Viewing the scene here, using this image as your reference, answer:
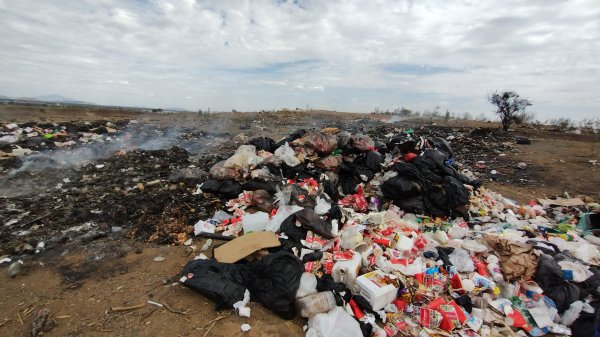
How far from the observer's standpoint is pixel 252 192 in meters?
4.32

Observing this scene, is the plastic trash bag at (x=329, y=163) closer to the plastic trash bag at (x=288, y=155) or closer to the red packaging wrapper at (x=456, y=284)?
the plastic trash bag at (x=288, y=155)

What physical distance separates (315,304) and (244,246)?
954 mm

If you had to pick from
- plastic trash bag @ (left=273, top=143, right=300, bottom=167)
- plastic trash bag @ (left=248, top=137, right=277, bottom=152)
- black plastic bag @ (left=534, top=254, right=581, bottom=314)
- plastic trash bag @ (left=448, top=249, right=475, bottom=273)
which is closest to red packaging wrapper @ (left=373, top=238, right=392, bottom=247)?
plastic trash bag @ (left=448, top=249, right=475, bottom=273)

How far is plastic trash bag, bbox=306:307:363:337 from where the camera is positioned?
7.03ft

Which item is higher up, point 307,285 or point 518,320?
point 307,285

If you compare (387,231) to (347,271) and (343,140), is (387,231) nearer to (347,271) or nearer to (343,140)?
(347,271)

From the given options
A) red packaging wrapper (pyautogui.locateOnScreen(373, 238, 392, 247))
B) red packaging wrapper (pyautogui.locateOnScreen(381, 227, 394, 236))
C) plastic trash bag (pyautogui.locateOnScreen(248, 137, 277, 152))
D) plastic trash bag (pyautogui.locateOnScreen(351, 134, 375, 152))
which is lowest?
red packaging wrapper (pyautogui.locateOnScreen(373, 238, 392, 247))

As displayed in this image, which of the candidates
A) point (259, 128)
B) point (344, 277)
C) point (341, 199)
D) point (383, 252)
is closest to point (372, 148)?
point (341, 199)

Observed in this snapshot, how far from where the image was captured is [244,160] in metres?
4.81

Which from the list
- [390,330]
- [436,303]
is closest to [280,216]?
[390,330]

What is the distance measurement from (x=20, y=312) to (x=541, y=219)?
5.63 m

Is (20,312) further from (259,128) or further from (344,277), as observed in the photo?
(259,128)

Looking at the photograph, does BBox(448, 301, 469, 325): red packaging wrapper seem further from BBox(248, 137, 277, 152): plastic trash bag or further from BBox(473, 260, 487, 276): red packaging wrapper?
BBox(248, 137, 277, 152): plastic trash bag

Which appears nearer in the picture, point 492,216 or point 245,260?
point 245,260
